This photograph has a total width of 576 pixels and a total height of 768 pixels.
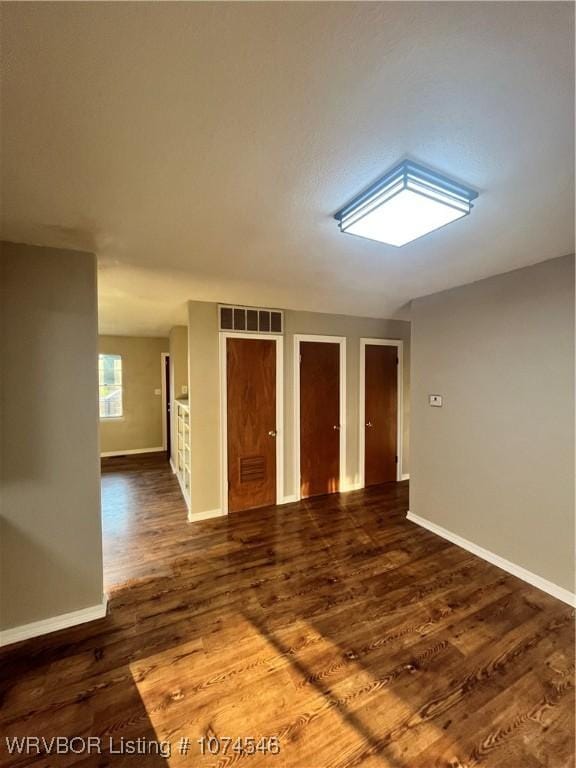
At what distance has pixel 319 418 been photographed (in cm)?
421

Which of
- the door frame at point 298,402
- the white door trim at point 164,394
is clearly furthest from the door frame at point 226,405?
the white door trim at point 164,394

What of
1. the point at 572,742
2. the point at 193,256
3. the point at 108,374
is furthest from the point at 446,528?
the point at 108,374

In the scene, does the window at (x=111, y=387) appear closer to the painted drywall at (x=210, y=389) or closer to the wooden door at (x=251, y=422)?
the painted drywall at (x=210, y=389)

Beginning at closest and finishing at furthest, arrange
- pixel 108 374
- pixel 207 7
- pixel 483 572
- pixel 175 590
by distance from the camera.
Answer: pixel 207 7 → pixel 175 590 → pixel 483 572 → pixel 108 374

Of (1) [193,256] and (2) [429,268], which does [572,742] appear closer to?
(2) [429,268]

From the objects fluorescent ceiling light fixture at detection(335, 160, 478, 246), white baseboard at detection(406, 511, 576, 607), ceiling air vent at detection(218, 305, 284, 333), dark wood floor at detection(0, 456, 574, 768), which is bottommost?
dark wood floor at detection(0, 456, 574, 768)

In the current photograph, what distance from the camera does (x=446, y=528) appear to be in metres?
3.13

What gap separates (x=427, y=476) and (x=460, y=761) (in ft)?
7.35

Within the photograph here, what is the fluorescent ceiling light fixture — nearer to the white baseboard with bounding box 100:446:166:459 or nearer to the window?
the window

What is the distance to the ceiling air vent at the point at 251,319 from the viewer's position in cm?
356

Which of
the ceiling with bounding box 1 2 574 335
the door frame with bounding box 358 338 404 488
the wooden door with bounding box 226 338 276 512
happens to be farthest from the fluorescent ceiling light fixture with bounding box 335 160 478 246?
the door frame with bounding box 358 338 404 488

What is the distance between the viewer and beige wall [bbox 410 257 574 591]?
2268 millimetres

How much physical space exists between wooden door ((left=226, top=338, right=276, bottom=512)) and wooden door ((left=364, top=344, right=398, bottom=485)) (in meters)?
1.49

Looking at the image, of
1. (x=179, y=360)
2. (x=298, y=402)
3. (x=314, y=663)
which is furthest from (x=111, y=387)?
(x=314, y=663)
